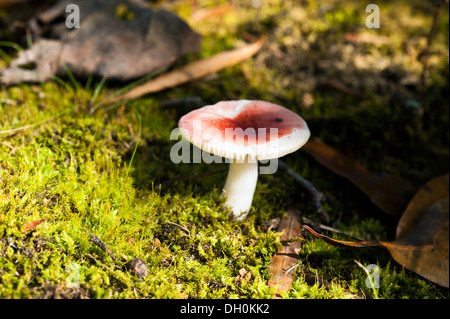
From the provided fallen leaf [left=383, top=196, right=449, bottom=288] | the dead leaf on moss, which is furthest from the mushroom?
fallen leaf [left=383, top=196, right=449, bottom=288]

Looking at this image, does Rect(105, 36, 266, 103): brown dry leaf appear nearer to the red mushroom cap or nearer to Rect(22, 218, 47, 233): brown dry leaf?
the red mushroom cap

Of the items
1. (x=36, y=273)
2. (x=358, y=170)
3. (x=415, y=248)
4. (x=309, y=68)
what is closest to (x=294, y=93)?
(x=309, y=68)

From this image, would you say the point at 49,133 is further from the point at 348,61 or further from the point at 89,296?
the point at 348,61

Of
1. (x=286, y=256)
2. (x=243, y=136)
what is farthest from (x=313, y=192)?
(x=243, y=136)

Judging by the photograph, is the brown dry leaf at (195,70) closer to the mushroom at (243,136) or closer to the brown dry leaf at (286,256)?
the mushroom at (243,136)

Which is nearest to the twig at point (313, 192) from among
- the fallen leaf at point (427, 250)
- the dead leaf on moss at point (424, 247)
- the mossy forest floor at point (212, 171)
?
the mossy forest floor at point (212, 171)

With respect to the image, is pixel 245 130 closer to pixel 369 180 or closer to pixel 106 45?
pixel 369 180

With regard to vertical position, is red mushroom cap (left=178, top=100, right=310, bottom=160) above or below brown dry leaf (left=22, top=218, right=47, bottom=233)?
above
